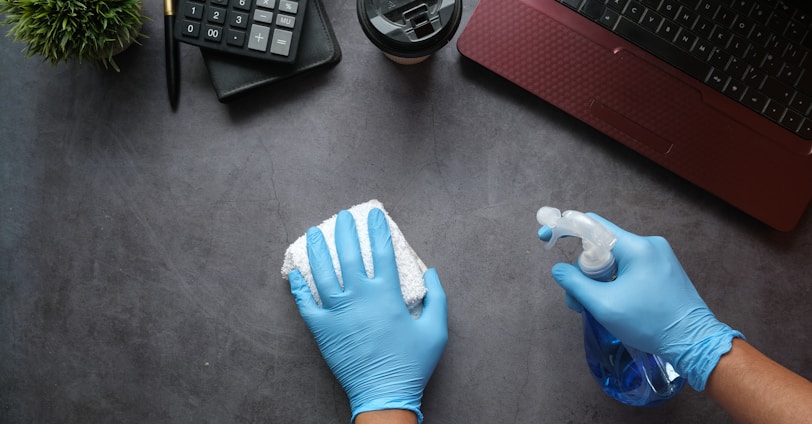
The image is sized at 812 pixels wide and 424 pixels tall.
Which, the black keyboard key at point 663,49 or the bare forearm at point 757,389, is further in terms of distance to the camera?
the black keyboard key at point 663,49

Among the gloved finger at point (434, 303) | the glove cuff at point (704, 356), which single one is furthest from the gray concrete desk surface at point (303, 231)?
the glove cuff at point (704, 356)

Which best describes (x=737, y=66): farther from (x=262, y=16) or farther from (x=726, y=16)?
(x=262, y=16)

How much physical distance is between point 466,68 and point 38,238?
0.70 meters

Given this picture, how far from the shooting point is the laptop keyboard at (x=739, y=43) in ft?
2.60

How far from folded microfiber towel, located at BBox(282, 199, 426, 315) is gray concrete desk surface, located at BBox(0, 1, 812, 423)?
41 millimetres

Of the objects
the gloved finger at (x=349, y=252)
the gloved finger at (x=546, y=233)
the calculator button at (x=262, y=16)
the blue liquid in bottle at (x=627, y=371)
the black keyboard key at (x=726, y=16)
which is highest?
the black keyboard key at (x=726, y=16)

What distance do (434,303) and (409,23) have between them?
0.38m

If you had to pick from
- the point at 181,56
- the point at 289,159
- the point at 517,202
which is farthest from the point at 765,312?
the point at 181,56

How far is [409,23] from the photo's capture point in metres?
0.77

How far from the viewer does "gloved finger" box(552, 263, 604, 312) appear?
29.6 inches

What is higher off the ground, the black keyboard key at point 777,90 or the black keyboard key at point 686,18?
the black keyboard key at point 686,18

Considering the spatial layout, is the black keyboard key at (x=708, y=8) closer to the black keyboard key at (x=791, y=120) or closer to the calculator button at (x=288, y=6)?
the black keyboard key at (x=791, y=120)

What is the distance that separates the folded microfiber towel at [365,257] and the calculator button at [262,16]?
290 mm

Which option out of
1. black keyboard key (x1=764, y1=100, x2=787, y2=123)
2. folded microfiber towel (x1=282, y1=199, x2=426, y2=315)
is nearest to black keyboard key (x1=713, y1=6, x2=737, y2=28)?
black keyboard key (x1=764, y1=100, x2=787, y2=123)
